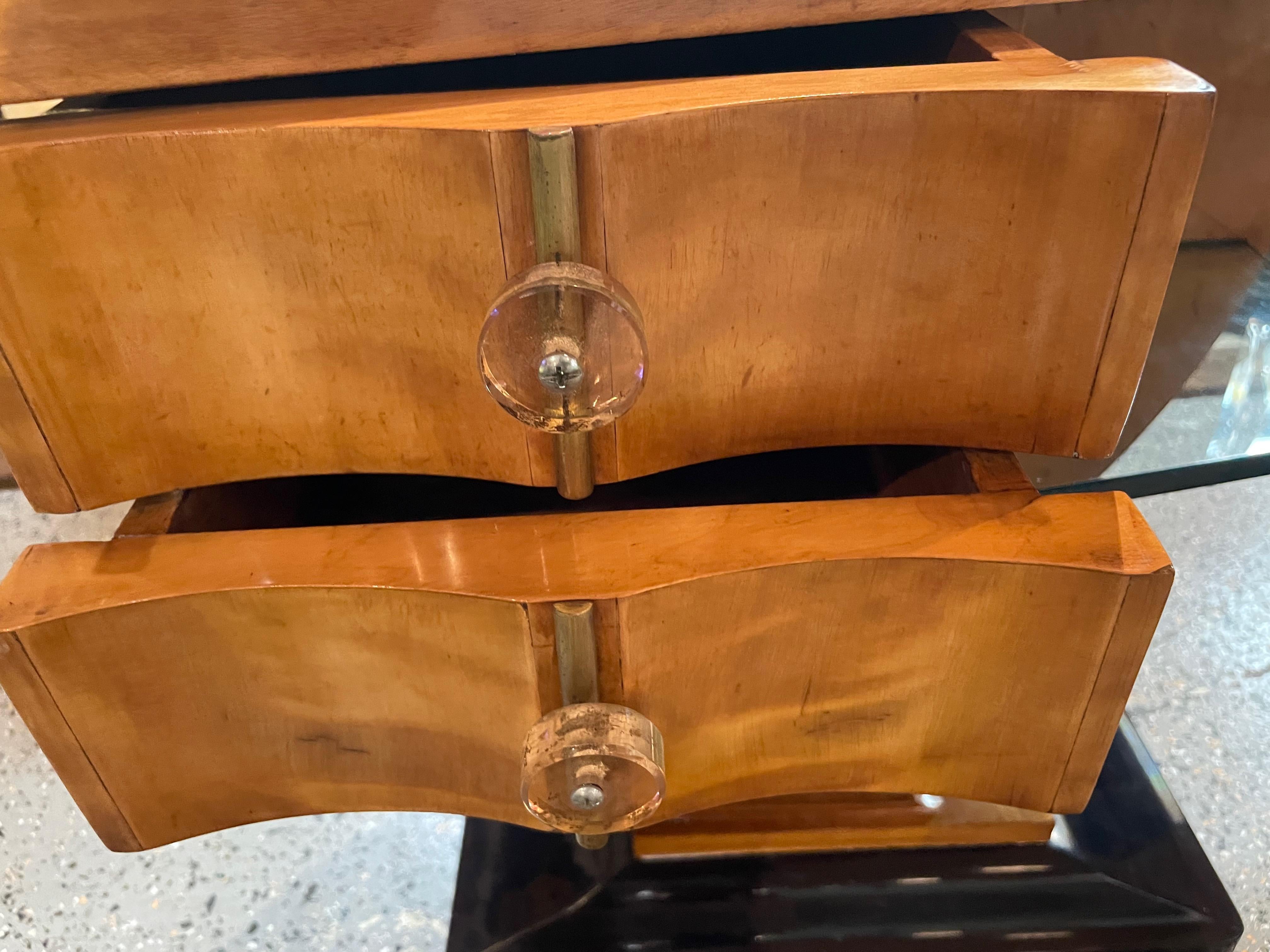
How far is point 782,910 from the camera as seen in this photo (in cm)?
50

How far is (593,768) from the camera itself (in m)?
0.36

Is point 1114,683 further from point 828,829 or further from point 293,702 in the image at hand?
point 293,702

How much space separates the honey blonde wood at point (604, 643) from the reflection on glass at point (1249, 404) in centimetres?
15

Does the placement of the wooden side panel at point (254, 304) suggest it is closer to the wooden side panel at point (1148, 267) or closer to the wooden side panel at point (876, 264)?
the wooden side panel at point (876, 264)

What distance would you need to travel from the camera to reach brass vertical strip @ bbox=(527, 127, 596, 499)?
30 centimetres

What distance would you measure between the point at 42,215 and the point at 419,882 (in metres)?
0.42

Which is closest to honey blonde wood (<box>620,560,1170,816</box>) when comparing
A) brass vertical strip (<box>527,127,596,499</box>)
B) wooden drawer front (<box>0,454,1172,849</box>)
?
wooden drawer front (<box>0,454,1172,849</box>)

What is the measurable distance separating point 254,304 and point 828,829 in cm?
39

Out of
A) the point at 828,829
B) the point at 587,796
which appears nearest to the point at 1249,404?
the point at 828,829

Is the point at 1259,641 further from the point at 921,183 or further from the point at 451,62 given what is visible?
the point at 451,62

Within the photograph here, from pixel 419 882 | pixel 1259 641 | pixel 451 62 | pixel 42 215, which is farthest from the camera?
pixel 1259 641

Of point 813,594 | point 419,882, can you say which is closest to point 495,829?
point 419,882

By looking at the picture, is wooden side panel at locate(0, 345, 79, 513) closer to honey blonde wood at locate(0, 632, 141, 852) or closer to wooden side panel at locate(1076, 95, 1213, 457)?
honey blonde wood at locate(0, 632, 141, 852)

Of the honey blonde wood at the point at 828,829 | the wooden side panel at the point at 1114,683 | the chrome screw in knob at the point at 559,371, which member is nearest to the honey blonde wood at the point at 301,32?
the chrome screw in knob at the point at 559,371
